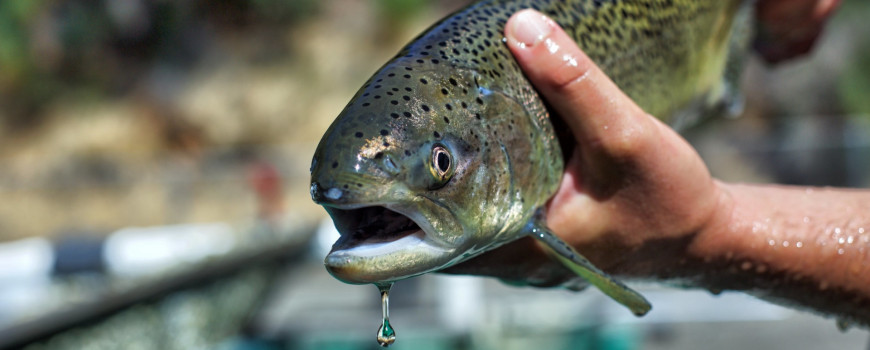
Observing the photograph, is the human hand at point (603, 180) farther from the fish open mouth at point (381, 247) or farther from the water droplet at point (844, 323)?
the water droplet at point (844, 323)

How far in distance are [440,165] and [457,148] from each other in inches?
4.3

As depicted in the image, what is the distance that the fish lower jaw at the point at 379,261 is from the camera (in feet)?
4.89

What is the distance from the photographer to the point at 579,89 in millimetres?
1975

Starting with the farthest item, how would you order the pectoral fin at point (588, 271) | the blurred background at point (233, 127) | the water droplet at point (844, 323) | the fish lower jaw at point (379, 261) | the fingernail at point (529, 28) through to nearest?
the blurred background at point (233, 127), the water droplet at point (844, 323), the fingernail at point (529, 28), the pectoral fin at point (588, 271), the fish lower jaw at point (379, 261)

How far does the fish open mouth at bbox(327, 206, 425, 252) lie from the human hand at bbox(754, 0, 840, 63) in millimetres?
2500

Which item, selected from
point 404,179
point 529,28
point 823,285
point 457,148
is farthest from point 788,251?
point 404,179

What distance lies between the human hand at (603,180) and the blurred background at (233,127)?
647 cm

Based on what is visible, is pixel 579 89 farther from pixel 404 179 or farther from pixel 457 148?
pixel 404 179

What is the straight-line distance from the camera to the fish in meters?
1.56

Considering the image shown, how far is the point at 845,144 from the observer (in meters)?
17.3

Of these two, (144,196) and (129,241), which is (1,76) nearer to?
(144,196)

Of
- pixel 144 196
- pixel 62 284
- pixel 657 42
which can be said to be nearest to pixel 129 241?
pixel 62 284

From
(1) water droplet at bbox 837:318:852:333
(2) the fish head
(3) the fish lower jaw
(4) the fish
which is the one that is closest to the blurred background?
(1) water droplet at bbox 837:318:852:333

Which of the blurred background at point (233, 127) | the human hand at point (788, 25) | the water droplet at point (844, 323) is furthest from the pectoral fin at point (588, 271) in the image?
the blurred background at point (233, 127)
